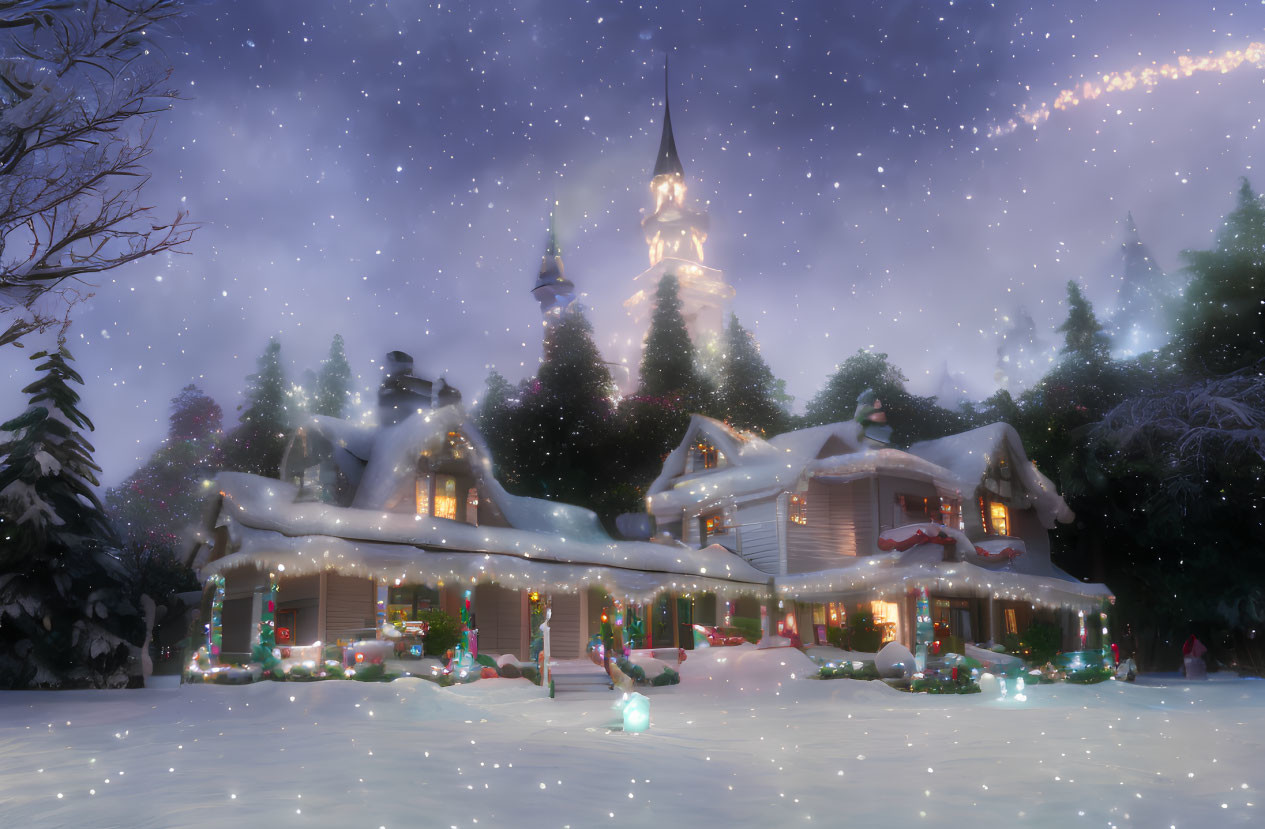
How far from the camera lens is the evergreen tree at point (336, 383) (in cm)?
4919

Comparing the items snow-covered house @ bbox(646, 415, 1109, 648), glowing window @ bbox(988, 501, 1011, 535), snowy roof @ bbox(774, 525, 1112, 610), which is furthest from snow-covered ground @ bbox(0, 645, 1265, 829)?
glowing window @ bbox(988, 501, 1011, 535)

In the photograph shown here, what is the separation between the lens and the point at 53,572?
A: 812 inches

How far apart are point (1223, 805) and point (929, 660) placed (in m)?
17.2

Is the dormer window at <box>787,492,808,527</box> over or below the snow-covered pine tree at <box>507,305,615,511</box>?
below

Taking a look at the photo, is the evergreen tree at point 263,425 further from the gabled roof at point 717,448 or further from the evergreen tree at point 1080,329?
the evergreen tree at point 1080,329

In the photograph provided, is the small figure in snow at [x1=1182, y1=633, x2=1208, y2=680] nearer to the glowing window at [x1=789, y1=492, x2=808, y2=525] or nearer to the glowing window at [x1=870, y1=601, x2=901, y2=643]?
the glowing window at [x1=870, y1=601, x2=901, y2=643]

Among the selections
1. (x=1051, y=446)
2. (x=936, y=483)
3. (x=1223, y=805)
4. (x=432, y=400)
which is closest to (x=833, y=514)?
(x=936, y=483)

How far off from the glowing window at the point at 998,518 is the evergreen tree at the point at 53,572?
2611 centimetres

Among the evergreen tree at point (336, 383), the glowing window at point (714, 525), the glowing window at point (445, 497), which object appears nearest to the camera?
the glowing window at point (445, 497)

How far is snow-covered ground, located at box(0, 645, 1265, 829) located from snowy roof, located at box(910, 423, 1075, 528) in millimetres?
14121

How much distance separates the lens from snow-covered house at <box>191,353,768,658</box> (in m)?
21.2

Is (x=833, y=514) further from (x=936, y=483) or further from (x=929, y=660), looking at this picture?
(x=929, y=660)

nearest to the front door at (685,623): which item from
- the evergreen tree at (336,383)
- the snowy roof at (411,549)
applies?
the snowy roof at (411,549)

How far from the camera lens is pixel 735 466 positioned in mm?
31125
